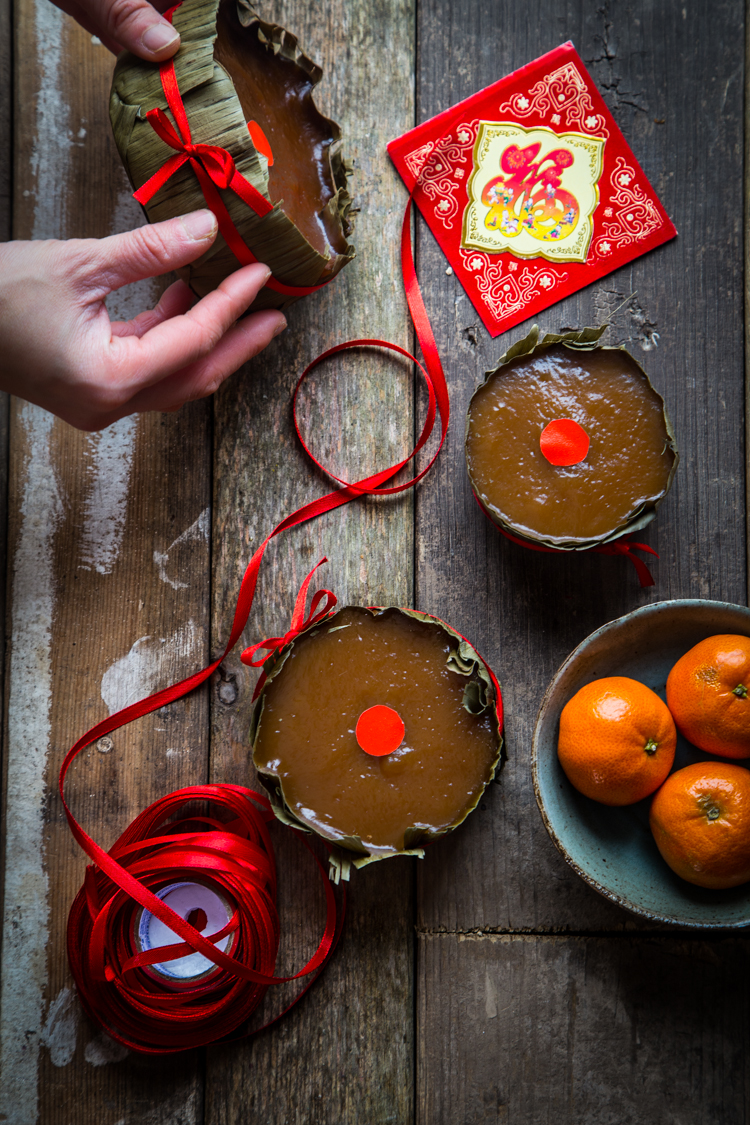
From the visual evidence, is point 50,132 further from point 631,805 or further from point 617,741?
point 631,805

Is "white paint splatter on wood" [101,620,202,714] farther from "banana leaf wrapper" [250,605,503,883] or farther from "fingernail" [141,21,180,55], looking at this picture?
"fingernail" [141,21,180,55]

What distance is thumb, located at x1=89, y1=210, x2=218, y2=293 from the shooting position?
3.26 ft

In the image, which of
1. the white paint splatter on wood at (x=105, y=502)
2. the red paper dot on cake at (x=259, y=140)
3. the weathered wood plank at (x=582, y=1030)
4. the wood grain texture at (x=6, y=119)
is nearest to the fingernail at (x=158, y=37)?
the red paper dot on cake at (x=259, y=140)

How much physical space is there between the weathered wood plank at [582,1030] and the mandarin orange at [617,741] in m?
0.38

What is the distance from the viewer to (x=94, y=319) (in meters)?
1.04

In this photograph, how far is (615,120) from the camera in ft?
4.26

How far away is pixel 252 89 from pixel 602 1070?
1813 millimetres

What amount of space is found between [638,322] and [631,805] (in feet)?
2.96

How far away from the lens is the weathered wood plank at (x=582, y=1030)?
120 centimetres

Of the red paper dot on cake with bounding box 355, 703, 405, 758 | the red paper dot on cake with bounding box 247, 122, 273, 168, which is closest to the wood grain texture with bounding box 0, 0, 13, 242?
the red paper dot on cake with bounding box 247, 122, 273, 168

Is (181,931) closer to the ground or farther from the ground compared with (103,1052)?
farther from the ground

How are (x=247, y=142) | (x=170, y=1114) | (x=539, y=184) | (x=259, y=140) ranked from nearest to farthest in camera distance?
(x=247, y=142)
(x=259, y=140)
(x=170, y=1114)
(x=539, y=184)

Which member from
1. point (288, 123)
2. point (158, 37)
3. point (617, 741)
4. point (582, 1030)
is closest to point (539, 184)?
point (288, 123)

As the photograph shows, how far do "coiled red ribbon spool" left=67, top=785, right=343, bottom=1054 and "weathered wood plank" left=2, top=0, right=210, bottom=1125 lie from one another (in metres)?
0.10
